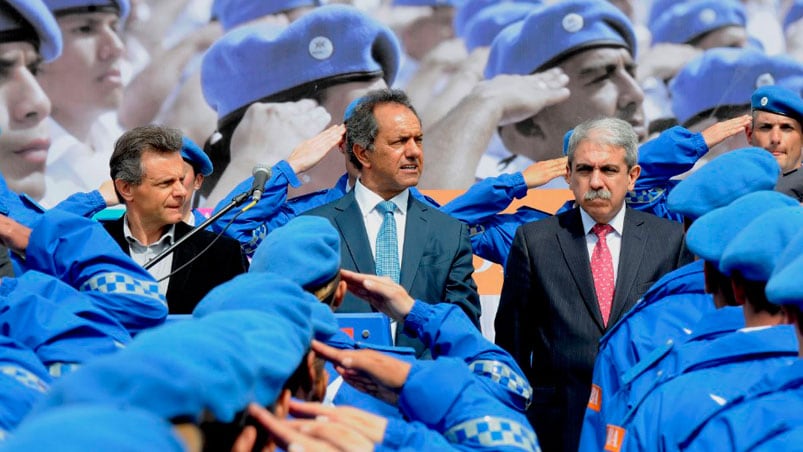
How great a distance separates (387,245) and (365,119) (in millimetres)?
475

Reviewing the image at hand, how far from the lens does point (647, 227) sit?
3.83m

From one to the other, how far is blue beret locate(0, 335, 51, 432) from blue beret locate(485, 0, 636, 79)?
146 inches

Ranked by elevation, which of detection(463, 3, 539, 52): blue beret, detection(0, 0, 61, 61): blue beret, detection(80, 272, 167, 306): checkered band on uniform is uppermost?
detection(463, 3, 539, 52): blue beret

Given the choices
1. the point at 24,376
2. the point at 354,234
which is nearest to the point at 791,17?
the point at 354,234

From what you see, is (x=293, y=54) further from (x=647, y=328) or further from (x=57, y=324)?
(x=57, y=324)

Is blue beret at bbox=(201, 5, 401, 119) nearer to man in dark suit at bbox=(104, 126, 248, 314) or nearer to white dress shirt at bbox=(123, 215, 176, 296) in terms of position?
man in dark suit at bbox=(104, 126, 248, 314)

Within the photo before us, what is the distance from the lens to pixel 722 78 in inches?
A: 216

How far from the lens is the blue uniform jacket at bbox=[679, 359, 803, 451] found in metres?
1.79

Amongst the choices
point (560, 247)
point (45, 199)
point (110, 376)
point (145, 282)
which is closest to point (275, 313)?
point (110, 376)

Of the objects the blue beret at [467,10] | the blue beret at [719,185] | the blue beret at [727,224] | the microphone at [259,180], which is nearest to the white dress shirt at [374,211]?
the microphone at [259,180]

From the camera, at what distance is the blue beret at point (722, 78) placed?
5.46 meters

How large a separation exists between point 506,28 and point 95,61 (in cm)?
183

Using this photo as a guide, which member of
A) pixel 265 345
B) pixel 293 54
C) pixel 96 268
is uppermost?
pixel 293 54

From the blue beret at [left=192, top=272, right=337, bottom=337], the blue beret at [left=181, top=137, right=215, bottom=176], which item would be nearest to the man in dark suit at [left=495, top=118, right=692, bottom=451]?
the blue beret at [left=181, top=137, right=215, bottom=176]
